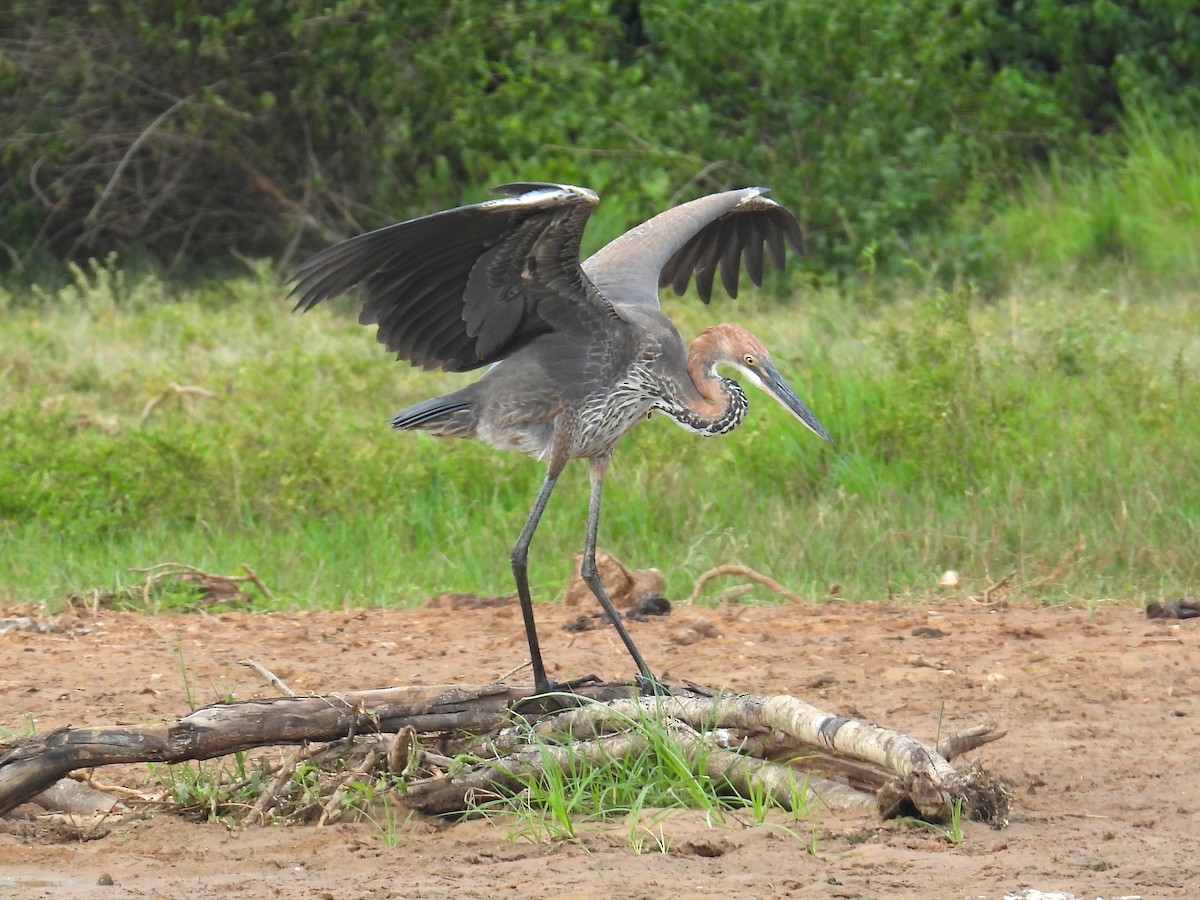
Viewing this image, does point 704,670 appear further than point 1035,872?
Yes

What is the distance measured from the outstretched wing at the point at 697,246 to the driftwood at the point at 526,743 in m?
1.46

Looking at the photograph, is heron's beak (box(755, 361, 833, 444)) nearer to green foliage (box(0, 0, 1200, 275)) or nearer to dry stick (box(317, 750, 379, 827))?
dry stick (box(317, 750, 379, 827))

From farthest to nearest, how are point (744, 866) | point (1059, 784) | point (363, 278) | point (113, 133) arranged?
point (113, 133) < point (363, 278) < point (1059, 784) < point (744, 866)

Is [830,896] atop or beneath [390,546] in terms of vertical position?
beneath

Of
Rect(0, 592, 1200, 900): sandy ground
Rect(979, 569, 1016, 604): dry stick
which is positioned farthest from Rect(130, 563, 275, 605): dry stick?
Rect(979, 569, 1016, 604): dry stick

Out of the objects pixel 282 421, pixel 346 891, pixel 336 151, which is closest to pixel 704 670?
pixel 346 891

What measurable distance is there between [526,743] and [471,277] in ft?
4.09

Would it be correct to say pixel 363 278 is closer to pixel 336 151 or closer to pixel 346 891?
pixel 346 891

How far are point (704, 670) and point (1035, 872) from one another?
1.73m

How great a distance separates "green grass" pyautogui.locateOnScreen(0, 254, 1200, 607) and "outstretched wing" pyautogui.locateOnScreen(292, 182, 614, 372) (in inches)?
61.9

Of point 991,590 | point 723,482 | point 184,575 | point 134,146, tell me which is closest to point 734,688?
point 991,590

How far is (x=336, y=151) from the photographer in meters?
11.8

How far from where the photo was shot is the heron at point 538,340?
13.6 ft

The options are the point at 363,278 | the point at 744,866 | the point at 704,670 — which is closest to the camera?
the point at 744,866
